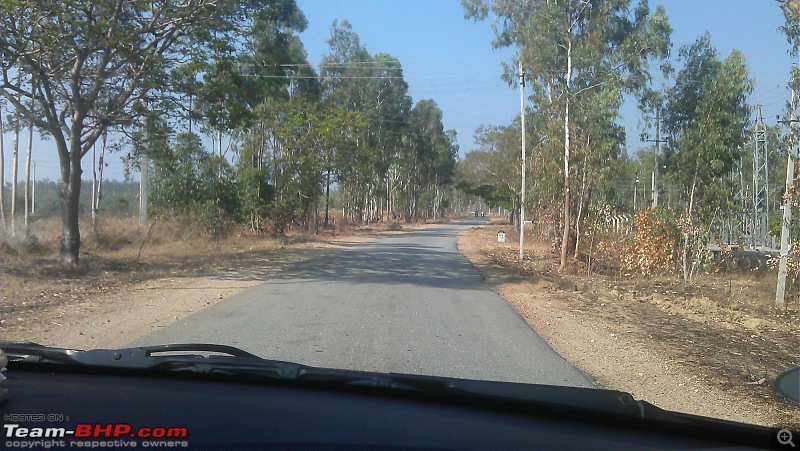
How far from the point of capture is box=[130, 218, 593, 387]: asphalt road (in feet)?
24.1

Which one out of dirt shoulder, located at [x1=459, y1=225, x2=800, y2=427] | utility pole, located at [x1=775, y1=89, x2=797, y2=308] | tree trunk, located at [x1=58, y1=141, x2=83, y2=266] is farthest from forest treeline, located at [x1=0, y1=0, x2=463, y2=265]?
utility pole, located at [x1=775, y1=89, x2=797, y2=308]

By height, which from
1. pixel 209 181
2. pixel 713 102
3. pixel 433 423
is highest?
pixel 713 102

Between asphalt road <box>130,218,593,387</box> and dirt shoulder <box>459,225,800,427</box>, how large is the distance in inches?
22.0

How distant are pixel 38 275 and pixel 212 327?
7.65 m

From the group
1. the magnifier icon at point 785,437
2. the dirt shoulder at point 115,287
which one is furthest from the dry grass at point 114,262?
the magnifier icon at point 785,437

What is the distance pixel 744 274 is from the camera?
1845cm

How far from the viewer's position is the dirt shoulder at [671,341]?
6.53 metres

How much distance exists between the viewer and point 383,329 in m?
9.45

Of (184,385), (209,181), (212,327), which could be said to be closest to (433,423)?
(184,385)

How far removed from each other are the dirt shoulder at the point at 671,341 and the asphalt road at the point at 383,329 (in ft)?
1.84

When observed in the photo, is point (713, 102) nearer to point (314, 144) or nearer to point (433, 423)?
point (433, 423)

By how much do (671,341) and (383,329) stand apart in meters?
4.04

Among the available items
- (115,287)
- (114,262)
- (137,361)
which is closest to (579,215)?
(114,262)

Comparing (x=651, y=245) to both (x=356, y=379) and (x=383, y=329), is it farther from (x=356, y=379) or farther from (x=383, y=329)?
(x=356, y=379)
